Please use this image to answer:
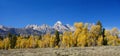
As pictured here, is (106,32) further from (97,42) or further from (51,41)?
(51,41)

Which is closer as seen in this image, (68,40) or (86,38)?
(86,38)

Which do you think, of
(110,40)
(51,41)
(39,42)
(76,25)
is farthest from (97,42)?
(39,42)

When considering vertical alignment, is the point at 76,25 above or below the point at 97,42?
above

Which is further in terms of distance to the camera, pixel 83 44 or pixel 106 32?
pixel 106 32

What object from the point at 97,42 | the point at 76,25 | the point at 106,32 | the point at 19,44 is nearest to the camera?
the point at 76,25

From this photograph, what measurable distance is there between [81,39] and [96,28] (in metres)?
9.39

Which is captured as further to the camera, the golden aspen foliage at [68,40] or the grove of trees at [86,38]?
the golden aspen foliage at [68,40]

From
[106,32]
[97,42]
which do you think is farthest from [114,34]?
[97,42]

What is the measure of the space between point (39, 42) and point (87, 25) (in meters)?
53.5

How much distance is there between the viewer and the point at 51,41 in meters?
140

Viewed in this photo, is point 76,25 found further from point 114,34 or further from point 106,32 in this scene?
point 114,34

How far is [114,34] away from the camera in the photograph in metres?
132

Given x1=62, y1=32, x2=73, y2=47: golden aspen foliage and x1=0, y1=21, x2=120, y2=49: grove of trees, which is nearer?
x1=0, y1=21, x2=120, y2=49: grove of trees

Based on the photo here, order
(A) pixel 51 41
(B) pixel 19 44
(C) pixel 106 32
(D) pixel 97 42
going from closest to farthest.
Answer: (D) pixel 97 42 < (C) pixel 106 32 < (A) pixel 51 41 < (B) pixel 19 44
